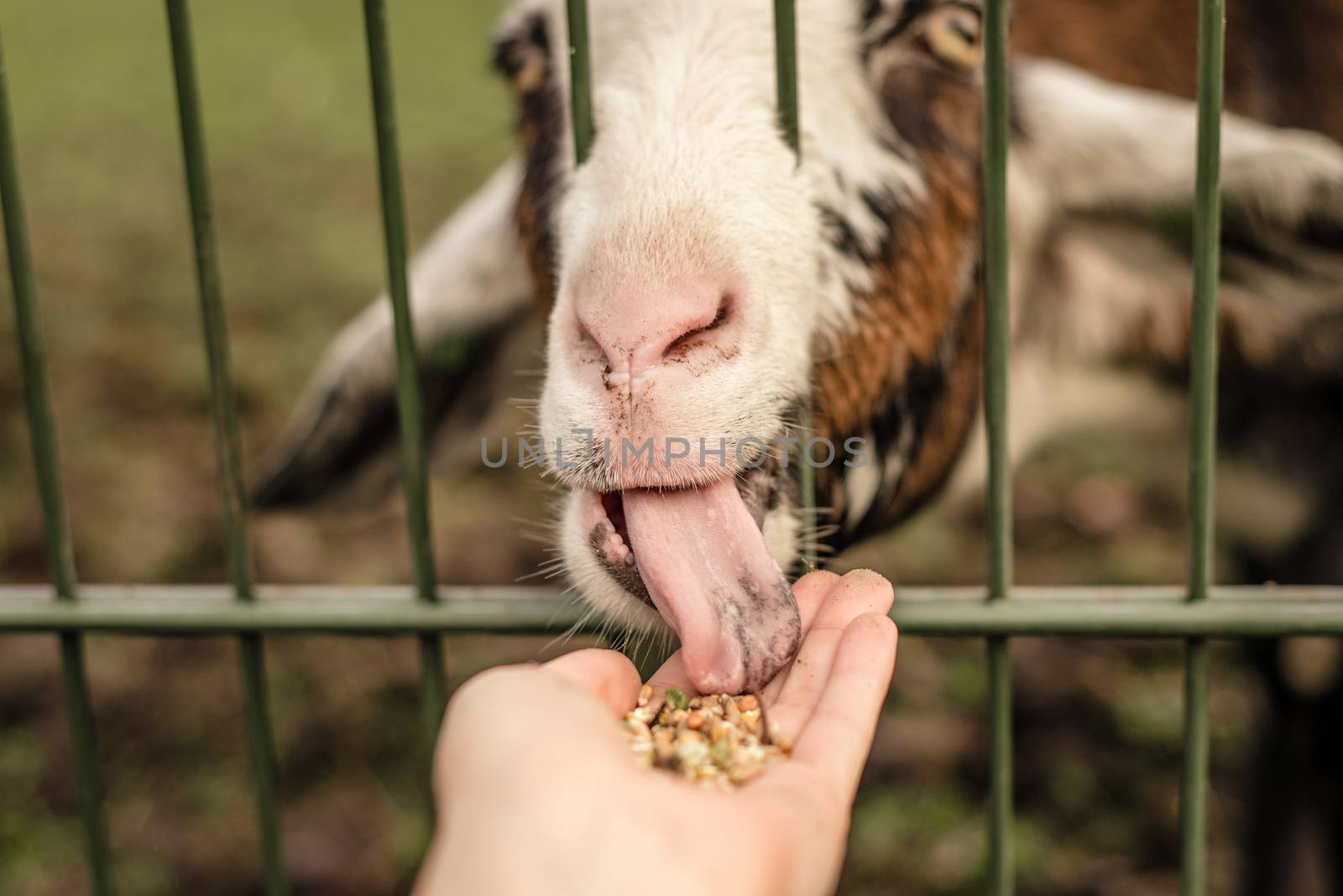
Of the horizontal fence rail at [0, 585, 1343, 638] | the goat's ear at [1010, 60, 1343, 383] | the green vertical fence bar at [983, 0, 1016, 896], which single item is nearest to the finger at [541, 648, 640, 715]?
the horizontal fence rail at [0, 585, 1343, 638]

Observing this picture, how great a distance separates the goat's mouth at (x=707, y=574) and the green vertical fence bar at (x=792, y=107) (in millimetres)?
109

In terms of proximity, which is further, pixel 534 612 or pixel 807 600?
pixel 534 612

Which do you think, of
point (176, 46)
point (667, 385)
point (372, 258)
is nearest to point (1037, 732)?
point (667, 385)

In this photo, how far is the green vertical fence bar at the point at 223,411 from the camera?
160cm

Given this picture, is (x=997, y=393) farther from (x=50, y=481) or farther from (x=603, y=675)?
(x=50, y=481)

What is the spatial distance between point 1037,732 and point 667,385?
2443 millimetres

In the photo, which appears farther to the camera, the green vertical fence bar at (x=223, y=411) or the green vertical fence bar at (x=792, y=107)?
the green vertical fence bar at (x=223, y=411)

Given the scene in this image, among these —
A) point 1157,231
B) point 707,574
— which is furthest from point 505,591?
point 1157,231

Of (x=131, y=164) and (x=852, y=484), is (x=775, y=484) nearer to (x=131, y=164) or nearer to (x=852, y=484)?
(x=852, y=484)

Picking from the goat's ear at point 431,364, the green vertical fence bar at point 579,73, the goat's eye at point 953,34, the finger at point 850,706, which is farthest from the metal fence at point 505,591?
the goat's ear at point 431,364

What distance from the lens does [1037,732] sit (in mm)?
3473

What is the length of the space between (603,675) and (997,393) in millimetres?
631

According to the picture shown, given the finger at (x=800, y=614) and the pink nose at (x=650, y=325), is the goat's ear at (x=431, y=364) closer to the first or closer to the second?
the pink nose at (x=650, y=325)

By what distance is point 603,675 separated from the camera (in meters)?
1.28
